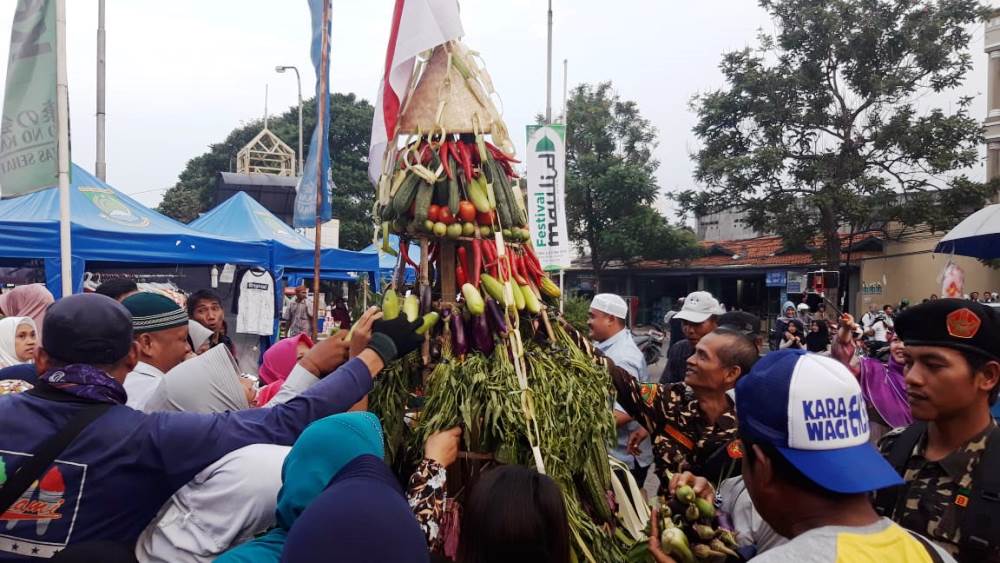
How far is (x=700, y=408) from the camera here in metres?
2.78

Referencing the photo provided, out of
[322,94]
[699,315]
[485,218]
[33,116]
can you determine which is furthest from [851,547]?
[322,94]

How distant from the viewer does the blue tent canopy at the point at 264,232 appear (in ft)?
32.3

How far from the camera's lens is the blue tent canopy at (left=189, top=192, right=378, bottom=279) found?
9.84m

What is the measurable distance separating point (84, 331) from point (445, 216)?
1.32 m

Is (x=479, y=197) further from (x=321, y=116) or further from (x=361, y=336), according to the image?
(x=321, y=116)

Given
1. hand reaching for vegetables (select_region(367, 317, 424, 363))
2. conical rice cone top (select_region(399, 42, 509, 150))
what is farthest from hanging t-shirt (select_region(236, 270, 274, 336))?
hand reaching for vegetables (select_region(367, 317, 424, 363))

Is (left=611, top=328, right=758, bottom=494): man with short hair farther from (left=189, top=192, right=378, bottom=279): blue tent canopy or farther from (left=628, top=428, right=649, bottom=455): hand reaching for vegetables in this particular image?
(left=189, top=192, right=378, bottom=279): blue tent canopy

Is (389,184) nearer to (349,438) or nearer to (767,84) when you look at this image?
(349,438)

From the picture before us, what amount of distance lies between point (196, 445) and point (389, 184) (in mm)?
1348

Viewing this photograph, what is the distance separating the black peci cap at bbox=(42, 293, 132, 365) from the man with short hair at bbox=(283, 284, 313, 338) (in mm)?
11532

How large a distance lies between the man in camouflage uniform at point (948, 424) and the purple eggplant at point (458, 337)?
1523mm

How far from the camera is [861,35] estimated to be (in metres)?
18.0

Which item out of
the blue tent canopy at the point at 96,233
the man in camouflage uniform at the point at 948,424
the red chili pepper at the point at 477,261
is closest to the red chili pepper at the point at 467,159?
the red chili pepper at the point at 477,261

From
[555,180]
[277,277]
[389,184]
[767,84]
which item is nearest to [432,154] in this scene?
[389,184]
